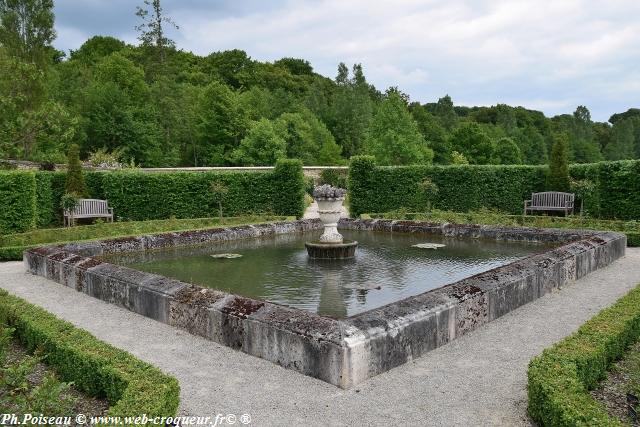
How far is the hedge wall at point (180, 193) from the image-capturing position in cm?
1747

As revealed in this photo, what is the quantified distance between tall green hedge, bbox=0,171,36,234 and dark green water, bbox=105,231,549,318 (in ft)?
15.9

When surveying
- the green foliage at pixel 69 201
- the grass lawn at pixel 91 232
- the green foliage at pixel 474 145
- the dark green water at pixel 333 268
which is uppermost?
the green foliage at pixel 474 145

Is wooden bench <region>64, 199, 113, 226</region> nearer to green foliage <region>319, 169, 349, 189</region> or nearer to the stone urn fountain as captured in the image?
the stone urn fountain

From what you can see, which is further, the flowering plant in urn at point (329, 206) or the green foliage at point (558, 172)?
the green foliage at point (558, 172)

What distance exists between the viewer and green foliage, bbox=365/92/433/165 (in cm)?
3653

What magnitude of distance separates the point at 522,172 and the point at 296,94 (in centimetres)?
4006

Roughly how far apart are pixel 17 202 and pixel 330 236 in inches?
358

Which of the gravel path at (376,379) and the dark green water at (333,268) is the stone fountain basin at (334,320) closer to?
the gravel path at (376,379)

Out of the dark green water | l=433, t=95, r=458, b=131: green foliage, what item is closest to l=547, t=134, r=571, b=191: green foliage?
the dark green water

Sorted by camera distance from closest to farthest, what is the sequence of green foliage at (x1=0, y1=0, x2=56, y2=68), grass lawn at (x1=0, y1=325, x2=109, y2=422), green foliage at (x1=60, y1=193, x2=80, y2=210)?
grass lawn at (x1=0, y1=325, x2=109, y2=422) → green foliage at (x1=60, y1=193, x2=80, y2=210) → green foliage at (x1=0, y1=0, x2=56, y2=68)

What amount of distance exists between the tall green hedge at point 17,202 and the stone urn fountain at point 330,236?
28.3ft

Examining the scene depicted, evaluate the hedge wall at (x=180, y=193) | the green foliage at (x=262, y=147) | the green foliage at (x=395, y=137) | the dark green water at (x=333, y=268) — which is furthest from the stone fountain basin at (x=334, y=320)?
the green foliage at (x=395, y=137)

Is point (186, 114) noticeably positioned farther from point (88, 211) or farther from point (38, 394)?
point (38, 394)

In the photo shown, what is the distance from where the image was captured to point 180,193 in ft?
59.7
